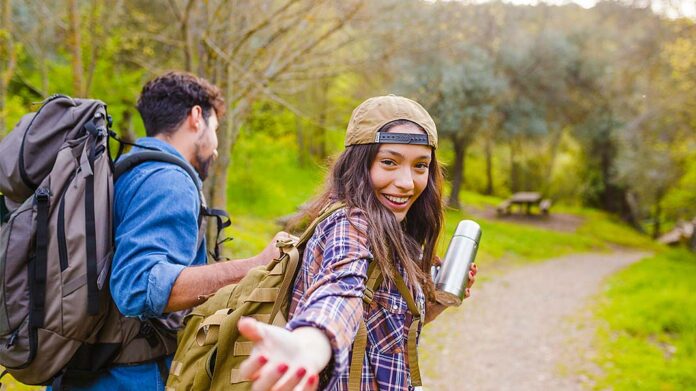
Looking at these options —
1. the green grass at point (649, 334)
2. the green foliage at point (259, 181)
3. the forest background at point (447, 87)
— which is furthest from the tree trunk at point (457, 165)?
the green grass at point (649, 334)

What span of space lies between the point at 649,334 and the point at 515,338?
71.8 inches

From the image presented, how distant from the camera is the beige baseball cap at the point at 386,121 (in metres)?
1.68

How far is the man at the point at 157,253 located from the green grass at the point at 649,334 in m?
5.68

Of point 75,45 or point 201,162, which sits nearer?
point 201,162

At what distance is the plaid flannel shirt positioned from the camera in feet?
4.43

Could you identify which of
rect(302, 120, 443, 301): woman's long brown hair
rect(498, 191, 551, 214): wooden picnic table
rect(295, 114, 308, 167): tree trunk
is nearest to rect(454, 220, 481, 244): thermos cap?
rect(302, 120, 443, 301): woman's long brown hair

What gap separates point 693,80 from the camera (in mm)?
11148

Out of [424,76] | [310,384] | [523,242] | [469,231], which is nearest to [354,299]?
[310,384]

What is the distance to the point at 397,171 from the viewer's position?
169 cm

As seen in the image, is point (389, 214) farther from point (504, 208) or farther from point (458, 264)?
point (504, 208)

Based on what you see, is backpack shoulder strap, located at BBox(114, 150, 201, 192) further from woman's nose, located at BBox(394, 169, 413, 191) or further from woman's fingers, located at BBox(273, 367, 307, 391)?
woman's fingers, located at BBox(273, 367, 307, 391)

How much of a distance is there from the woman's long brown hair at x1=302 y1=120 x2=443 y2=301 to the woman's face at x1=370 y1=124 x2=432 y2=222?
0.02m

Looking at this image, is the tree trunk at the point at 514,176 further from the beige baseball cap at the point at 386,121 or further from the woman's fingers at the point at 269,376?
the woman's fingers at the point at 269,376

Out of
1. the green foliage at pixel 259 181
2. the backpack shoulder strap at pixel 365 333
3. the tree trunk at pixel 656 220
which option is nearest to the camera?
the backpack shoulder strap at pixel 365 333
